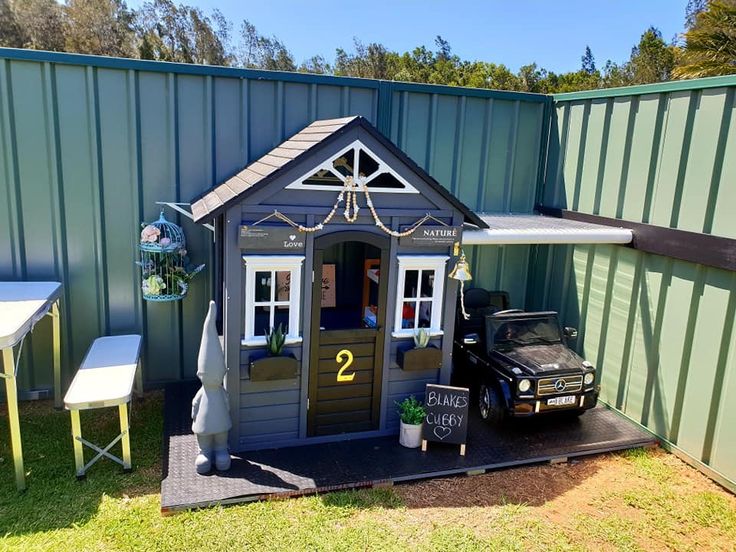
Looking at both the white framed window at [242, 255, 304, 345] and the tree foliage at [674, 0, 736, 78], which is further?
the tree foliage at [674, 0, 736, 78]

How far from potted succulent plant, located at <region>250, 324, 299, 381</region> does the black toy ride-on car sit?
221cm

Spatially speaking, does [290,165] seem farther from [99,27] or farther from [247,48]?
[247,48]

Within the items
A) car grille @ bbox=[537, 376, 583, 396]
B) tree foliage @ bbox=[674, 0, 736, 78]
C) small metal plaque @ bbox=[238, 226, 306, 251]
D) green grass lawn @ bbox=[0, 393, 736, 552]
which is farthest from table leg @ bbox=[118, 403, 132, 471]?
tree foliage @ bbox=[674, 0, 736, 78]

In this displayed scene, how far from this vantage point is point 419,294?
5.68 meters

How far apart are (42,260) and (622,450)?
6990 mm

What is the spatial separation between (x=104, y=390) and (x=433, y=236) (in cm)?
347

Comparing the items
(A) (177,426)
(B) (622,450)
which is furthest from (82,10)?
(B) (622,450)

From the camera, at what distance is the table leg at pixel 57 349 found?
6000 millimetres

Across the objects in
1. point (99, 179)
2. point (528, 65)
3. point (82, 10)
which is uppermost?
point (82, 10)

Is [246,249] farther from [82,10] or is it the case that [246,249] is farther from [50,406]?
[82,10]

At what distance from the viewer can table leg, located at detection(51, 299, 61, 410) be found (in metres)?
6.00

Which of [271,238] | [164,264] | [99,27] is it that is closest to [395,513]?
[271,238]

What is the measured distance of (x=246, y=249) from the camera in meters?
4.98

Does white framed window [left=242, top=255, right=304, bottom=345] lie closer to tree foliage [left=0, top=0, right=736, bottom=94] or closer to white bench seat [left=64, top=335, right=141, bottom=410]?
white bench seat [left=64, top=335, right=141, bottom=410]
